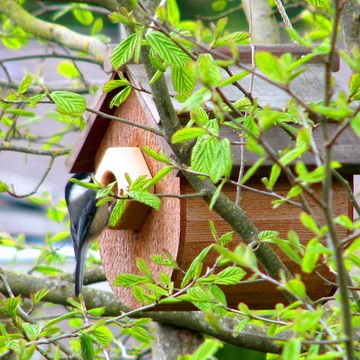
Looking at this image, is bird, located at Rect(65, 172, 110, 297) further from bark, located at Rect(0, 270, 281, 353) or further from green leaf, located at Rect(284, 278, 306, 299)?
green leaf, located at Rect(284, 278, 306, 299)

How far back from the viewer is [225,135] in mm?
1553

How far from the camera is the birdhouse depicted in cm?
159

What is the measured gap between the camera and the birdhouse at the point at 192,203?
1590 millimetres

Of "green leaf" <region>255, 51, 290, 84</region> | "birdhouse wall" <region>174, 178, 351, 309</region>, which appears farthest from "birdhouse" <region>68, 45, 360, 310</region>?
"green leaf" <region>255, 51, 290, 84</region>

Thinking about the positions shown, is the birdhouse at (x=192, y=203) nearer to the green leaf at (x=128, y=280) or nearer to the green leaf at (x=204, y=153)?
the green leaf at (x=128, y=280)

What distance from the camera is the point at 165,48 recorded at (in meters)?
1.13

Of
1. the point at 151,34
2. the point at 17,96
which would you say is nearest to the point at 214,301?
the point at 151,34

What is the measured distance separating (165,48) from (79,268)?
1.16m

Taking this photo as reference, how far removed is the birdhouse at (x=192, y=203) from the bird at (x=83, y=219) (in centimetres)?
21

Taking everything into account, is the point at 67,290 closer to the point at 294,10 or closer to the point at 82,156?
the point at 82,156

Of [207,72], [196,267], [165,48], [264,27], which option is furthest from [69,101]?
[264,27]

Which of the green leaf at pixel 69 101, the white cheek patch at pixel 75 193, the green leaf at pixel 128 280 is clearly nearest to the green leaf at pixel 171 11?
the green leaf at pixel 69 101

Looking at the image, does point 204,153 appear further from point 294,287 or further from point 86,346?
point 86,346

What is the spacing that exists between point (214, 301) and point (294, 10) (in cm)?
479
